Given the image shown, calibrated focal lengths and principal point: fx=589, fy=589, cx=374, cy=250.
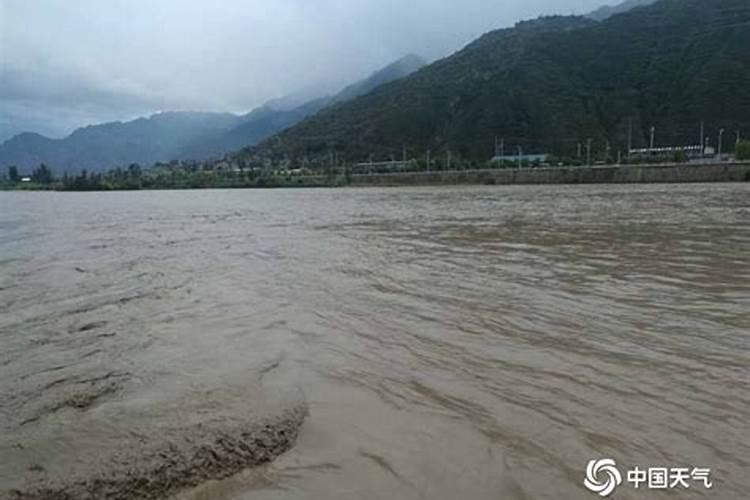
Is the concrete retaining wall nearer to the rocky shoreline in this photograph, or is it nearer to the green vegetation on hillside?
the green vegetation on hillside

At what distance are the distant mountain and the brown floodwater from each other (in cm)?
16047

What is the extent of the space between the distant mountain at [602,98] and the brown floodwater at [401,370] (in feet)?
526

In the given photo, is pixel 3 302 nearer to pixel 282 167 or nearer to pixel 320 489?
pixel 320 489

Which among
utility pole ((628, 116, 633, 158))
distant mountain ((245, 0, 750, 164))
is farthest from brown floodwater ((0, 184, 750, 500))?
distant mountain ((245, 0, 750, 164))

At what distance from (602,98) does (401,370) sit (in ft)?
637

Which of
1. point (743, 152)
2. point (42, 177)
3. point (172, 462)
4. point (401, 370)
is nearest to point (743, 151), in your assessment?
point (743, 152)

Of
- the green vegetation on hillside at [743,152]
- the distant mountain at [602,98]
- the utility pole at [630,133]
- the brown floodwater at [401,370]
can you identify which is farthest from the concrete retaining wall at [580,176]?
the brown floodwater at [401,370]

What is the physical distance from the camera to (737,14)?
178 metres

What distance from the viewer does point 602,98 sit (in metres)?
181

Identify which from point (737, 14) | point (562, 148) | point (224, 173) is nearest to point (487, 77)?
point (562, 148)

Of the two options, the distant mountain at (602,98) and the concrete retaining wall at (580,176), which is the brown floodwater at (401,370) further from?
the distant mountain at (602,98)

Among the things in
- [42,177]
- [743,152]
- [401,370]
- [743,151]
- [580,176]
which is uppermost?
[42,177]

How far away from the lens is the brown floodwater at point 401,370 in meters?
4.46

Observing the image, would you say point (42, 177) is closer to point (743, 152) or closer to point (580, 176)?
point (580, 176)
